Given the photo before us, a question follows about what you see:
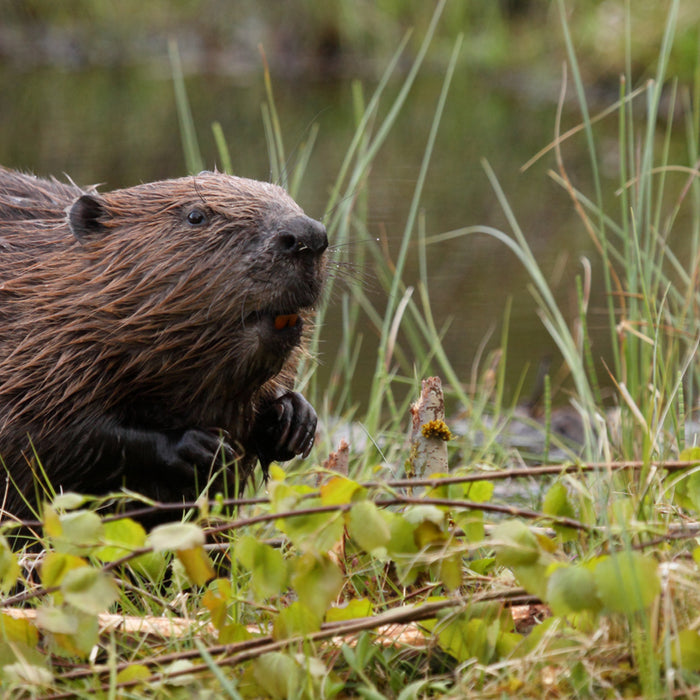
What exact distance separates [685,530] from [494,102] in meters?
12.7

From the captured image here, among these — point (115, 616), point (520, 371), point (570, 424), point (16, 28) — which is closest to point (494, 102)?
point (16, 28)

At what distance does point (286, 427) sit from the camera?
8.45 ft

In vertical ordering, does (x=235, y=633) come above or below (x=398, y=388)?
above

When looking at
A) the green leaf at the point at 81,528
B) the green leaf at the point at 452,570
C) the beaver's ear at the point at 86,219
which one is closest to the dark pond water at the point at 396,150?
the beaver's ear at the point at 86,219

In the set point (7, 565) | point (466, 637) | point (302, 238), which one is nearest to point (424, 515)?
point (466, 637)

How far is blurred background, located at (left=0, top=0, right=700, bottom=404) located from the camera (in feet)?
22.2

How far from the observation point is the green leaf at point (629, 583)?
4.58 feet

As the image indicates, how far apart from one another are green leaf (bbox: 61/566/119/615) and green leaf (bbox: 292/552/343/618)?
0.24 metres

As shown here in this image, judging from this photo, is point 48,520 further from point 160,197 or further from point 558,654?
point 160,197

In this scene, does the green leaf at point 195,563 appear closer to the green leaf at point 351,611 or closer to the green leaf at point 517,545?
the green leaf at point 351,611

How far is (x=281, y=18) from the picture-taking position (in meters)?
16.4

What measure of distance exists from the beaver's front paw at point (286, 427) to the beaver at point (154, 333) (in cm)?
6

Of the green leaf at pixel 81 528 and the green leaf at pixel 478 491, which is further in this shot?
the green leaf at pixel 478 491

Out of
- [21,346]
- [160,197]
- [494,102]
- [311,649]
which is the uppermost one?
[160,197]
